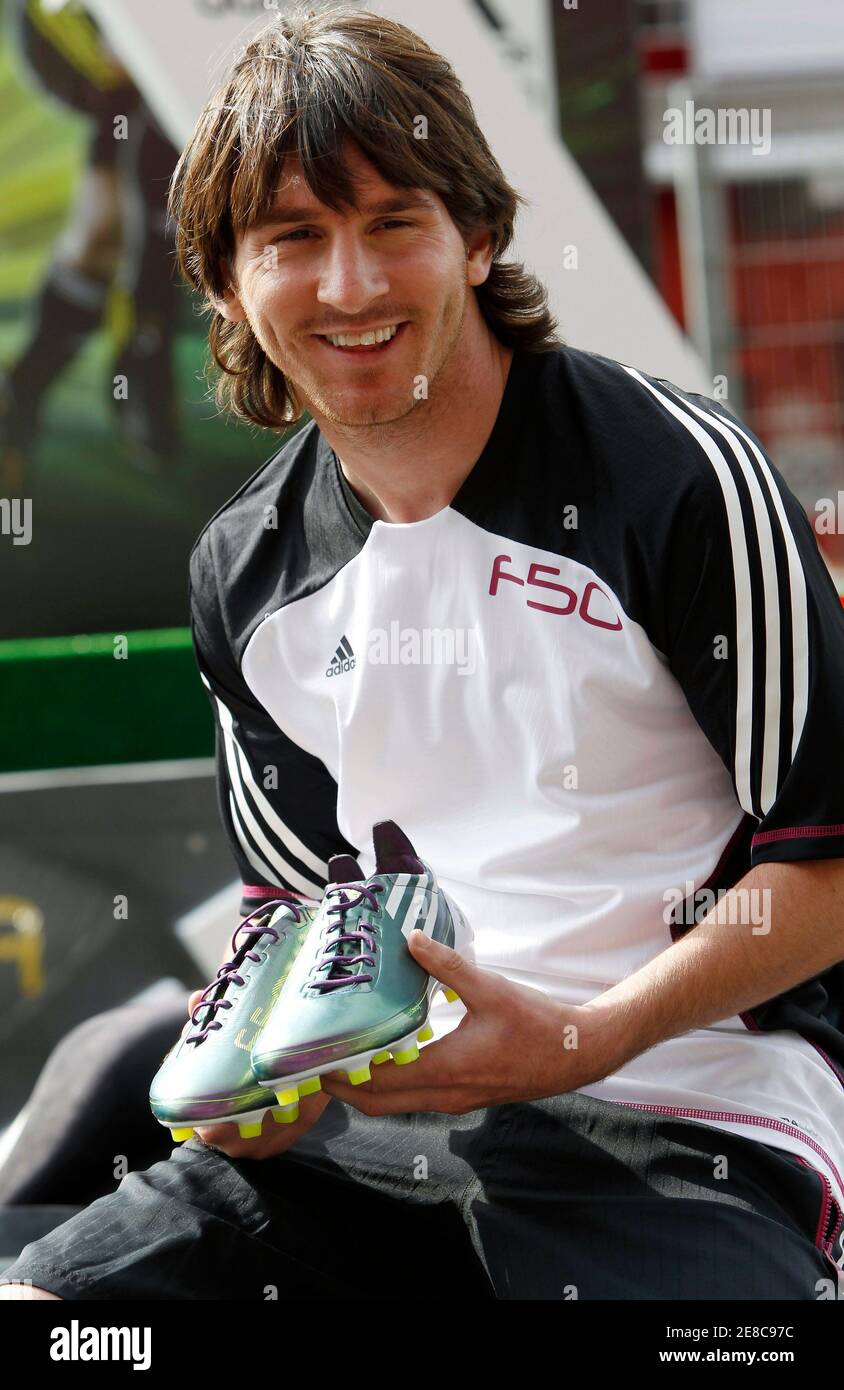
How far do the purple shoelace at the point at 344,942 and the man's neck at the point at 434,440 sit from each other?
356 mm

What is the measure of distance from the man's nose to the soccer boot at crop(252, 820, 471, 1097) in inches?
16.7

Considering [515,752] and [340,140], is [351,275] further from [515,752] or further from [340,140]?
[515,752]

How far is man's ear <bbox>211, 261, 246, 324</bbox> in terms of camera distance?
4.54 ft

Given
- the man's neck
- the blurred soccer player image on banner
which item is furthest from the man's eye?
the blurred soccer player image on banner

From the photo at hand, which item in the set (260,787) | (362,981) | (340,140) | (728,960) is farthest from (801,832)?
(340,140)

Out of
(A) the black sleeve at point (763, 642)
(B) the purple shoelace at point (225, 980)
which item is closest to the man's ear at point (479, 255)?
(A) the black sleeve at point (763, 642)

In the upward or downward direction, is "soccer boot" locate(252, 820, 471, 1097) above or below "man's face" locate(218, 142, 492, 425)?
below

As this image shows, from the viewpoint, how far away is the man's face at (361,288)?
1224mm

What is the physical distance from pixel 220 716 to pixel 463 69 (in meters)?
1.27

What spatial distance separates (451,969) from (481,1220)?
0.23m

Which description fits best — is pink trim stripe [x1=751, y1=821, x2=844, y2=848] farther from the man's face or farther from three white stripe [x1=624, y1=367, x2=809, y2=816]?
the man's face

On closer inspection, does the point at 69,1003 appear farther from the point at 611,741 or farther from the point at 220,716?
the point at 611,741

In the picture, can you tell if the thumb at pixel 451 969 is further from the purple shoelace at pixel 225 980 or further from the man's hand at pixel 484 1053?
the purple shoelace at pixel 225 980

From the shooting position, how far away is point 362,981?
1051 mm
